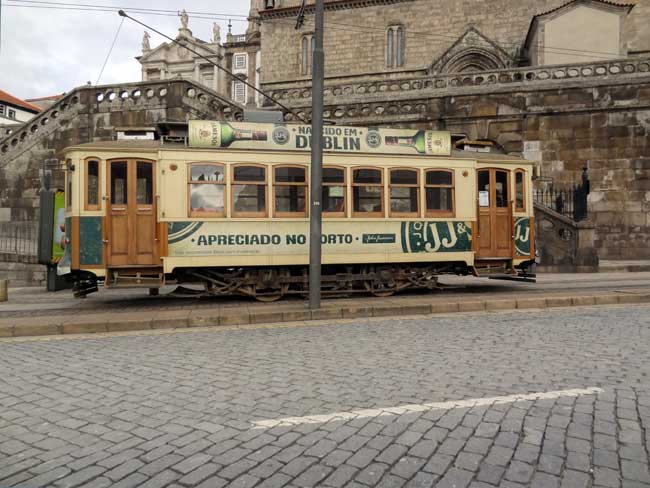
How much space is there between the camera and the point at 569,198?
19625mm

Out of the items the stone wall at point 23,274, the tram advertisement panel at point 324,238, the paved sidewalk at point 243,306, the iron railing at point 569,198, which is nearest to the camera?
the paved sidewalk at point 243,306

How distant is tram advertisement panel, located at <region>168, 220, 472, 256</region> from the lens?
9930 mm

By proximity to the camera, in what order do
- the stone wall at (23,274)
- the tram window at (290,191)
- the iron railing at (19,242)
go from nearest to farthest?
the tram window at (290,191)
the stone wall at (23,274)
the iron railing at (19,242)

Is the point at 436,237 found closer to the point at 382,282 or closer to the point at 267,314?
the point at 382,282

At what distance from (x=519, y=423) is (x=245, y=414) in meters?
2.06

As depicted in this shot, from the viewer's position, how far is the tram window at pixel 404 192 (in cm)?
1095

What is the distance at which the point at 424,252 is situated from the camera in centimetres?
1108

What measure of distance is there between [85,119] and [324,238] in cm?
1345

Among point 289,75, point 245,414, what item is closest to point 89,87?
point 289,75

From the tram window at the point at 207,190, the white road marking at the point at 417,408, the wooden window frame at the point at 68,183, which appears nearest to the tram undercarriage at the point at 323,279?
the tram window at the point at 207,190

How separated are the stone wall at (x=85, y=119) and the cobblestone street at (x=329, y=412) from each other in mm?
13189

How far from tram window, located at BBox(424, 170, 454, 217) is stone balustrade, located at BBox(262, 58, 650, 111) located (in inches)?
447

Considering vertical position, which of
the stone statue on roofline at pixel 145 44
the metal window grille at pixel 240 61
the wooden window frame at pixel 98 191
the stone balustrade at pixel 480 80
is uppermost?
the stone statue on roofline at pixel 145 44

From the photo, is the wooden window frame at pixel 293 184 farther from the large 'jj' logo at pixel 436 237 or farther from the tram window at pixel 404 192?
the large 'jj' logo at pixel 436 237
